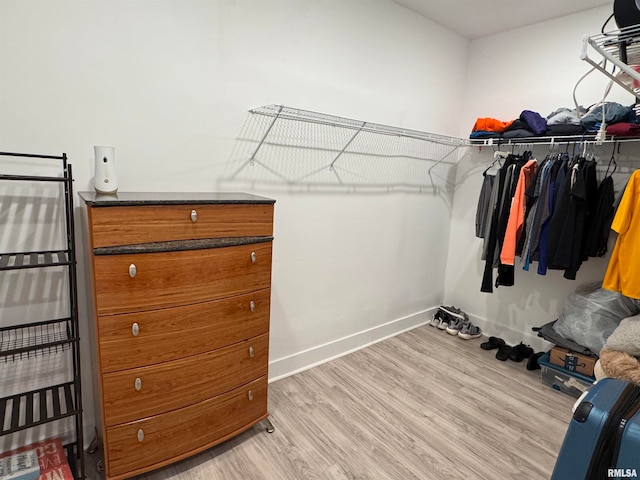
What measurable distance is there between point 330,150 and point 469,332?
209 cm

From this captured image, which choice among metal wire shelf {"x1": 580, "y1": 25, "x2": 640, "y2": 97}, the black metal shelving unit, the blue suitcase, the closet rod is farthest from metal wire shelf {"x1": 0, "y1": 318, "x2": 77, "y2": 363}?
the closet rod

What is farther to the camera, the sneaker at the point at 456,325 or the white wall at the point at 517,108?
the sneaker at the point at 456,325

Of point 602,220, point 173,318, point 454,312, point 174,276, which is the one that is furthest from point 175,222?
point 454,312

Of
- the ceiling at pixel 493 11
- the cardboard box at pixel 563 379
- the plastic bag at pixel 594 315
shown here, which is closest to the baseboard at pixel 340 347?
the cardboard box at pixel 563 379

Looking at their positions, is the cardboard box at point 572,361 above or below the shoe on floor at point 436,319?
above

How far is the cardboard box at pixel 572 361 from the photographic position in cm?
240

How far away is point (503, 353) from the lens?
2896mm

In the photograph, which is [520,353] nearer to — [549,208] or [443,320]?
[443,320]

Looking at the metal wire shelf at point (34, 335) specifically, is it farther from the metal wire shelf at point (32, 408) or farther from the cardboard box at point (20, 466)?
the cardboard box at point (20, 466)

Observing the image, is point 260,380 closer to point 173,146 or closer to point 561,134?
point 173,146

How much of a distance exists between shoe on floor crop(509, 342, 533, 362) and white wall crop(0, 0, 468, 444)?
0.83 meters

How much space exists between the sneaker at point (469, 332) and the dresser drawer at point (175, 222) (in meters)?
2.30

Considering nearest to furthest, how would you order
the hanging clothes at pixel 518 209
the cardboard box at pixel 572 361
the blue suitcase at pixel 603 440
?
1. the blue suitcase at pixel 603 440
2. the cardboard box at pixel 572 361
3. the hanging clothes at pixel 518 209

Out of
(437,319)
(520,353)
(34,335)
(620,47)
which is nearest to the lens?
(620,47)
